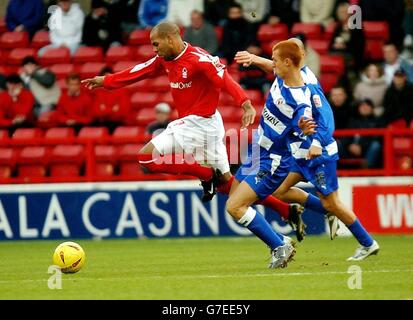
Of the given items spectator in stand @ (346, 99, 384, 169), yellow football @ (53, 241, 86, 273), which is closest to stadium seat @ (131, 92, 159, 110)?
spectator in stand @ (346, 99, 384, 169)

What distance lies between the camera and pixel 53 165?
59.3 feet

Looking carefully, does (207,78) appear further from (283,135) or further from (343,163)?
(343,163)

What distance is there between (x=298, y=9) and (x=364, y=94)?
2.70 m

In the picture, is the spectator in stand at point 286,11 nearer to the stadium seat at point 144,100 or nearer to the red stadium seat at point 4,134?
the stadium seat at point 144,100

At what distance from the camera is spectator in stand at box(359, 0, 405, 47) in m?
18.5

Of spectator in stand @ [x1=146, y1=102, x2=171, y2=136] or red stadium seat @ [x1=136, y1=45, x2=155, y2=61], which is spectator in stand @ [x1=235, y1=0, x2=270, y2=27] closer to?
red stadium seat @ [x1=136, y1=45, x2=155, y2=61]

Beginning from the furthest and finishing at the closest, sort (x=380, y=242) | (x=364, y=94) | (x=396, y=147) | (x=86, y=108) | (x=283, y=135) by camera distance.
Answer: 1. (x=86, y=108)
2. (x=364, y=94)
3. (x=396, y=147)
4. (x=380, y=242)
5. (x=283, y=135)

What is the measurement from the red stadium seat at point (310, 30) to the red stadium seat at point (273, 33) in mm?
144

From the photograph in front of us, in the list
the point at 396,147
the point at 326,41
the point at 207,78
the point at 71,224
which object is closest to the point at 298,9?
the point at 326,41

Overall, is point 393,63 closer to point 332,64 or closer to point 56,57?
point 332,64

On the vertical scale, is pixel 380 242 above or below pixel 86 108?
below

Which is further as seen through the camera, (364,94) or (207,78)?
(364,94)

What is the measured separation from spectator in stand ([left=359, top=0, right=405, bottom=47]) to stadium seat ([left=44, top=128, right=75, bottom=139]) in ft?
15.9

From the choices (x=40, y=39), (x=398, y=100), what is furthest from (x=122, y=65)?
(x=398, y=100)
